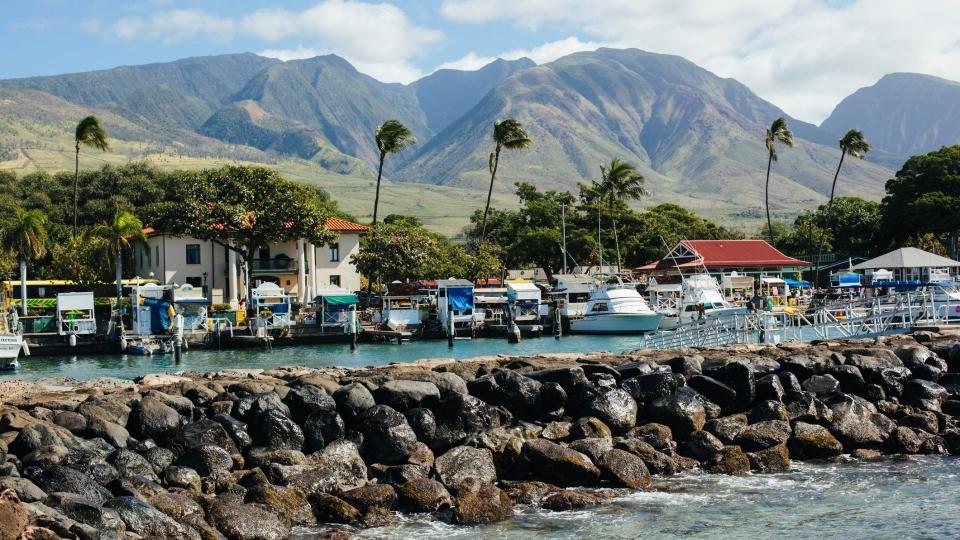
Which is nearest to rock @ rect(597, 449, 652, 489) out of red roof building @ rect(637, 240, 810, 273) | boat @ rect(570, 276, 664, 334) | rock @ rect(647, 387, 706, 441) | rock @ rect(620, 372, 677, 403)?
rock @ rect(647, 387, 706, 441)

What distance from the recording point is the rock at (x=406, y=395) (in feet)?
77.1

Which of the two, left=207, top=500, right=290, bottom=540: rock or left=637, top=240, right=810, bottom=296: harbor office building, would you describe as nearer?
left=207, top=500, right=290, bottom=540: rock

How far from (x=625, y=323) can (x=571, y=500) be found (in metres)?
51.8

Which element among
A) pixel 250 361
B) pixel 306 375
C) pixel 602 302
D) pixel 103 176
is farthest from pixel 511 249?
pixel 306 375

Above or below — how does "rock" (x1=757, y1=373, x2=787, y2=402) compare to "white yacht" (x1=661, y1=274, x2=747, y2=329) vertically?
below

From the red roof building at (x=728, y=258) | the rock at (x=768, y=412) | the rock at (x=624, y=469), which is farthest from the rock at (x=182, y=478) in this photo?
the red roof building at (x=728, y=258)

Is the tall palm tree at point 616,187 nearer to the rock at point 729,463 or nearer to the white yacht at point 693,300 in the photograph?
the white yacht at point 693,300

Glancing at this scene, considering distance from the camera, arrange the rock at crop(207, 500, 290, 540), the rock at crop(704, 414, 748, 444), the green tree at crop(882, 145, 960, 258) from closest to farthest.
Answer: the rock at crop(207, 500, 290, 540)
the rock at crop(704, 414, 748, 444)
the green tree at crop(882, 145, 960, 258)

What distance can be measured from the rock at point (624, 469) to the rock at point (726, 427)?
2.91 meters

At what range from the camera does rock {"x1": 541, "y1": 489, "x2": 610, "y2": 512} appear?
19.8 metres

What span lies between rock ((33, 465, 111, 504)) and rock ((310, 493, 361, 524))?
142 inches

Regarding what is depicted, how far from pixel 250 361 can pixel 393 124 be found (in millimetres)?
41635

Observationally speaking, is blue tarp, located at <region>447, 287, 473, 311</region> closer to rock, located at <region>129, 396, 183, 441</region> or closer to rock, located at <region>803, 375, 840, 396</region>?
rock, located at <region>803, 375, 840, 396</region>

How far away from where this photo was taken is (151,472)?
63.7 feet
